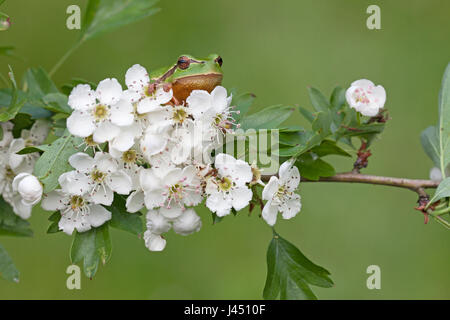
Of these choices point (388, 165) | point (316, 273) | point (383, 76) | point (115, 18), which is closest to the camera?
point (316, 273)

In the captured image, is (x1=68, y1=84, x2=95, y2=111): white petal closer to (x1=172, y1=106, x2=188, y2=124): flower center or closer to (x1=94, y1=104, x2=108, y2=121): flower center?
(x1=94, y1=104, x2=108, y2=121): flower center

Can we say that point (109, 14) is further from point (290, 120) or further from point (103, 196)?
point (290, 120)

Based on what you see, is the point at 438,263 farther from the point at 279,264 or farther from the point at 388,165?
the point at 279,264

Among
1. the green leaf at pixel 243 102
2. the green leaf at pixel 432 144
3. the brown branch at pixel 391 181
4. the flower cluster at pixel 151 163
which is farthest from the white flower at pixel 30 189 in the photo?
the green leaf at pixel 432 144

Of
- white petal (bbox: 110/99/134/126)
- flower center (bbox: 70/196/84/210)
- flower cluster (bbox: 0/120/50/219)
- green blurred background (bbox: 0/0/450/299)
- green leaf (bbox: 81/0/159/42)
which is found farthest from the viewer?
green blurred background (bbox: 0/0/450/299)

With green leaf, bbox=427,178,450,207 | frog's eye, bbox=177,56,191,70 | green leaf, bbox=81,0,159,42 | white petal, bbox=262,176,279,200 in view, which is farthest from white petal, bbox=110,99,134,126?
green leaf, bbox=427,178,450,207
